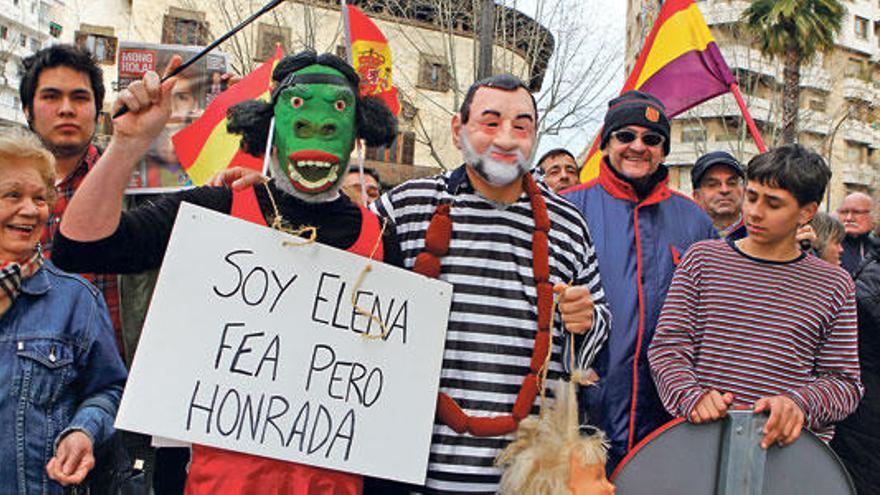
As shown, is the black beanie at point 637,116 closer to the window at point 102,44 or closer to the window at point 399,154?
the window at point 399,154

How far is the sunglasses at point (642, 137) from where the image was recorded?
3.10m

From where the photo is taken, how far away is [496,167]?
2225 mm

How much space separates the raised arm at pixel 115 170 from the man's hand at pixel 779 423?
187 centimetres

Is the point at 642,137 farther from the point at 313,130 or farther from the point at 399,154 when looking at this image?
the point at 399,154

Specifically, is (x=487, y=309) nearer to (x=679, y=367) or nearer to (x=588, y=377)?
(x=588, y=377)

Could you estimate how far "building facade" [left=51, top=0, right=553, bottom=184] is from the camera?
15.7 m

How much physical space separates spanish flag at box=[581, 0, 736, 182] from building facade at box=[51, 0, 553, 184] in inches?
361

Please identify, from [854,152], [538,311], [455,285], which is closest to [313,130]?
[455,285]

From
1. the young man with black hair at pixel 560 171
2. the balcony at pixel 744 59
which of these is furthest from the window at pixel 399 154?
the young man with black hair at pixel 560 171

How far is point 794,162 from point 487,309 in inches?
49.5

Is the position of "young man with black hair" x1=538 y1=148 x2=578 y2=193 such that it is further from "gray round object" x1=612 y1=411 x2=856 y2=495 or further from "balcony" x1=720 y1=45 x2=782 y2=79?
"balcony" x1=720 y1=45 x2=782 y2=79

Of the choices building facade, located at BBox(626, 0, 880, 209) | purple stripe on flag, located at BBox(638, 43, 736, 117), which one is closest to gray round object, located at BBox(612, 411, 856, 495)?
purple stripe on flag, located at BBox(638, 43, 736, 117)

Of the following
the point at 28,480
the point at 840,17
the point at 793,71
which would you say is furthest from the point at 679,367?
the point at 840,17

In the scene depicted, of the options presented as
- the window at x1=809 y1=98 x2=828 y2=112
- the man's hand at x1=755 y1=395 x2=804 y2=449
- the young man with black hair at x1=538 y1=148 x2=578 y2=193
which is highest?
the window at x1=809 y1=98 x2=828 y2=112
